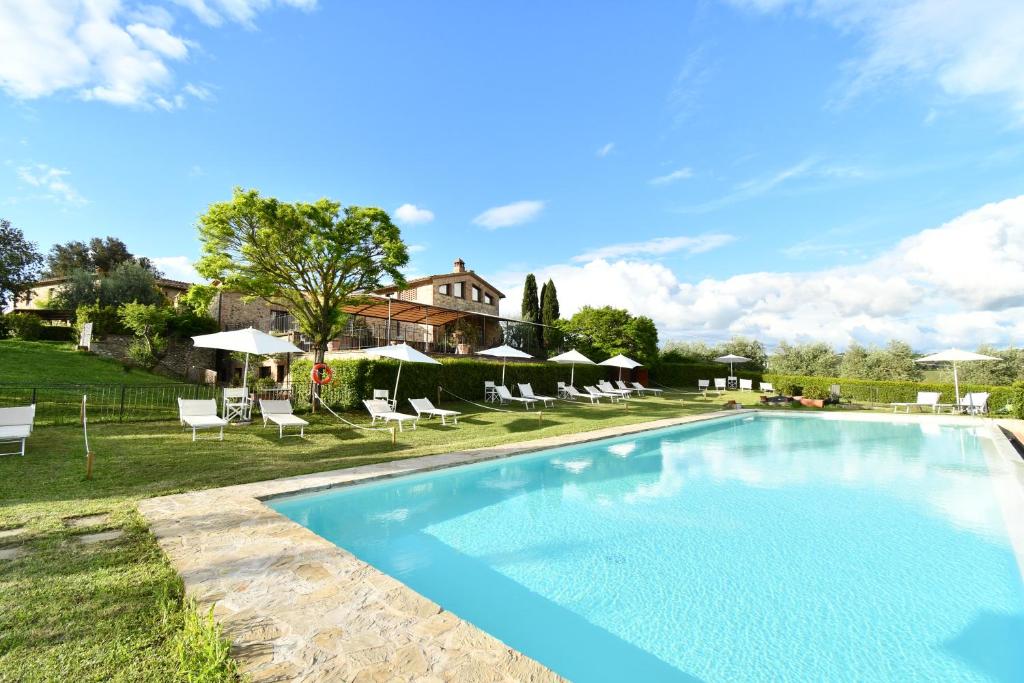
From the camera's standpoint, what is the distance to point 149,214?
715 inches

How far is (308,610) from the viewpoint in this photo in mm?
2988

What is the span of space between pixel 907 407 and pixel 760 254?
10.2 m

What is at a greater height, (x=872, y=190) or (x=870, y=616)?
(x=872, y=190)

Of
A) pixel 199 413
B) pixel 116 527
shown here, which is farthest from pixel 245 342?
pixel 116 527

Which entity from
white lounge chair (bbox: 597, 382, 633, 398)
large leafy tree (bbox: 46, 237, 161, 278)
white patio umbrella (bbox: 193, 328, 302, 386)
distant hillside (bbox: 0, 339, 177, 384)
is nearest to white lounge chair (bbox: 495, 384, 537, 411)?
white lounge chair (bbox: 597, 382, 633, 398)

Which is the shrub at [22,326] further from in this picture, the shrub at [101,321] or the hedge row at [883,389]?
the hedge row at [883,389]

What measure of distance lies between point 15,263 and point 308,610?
120ft

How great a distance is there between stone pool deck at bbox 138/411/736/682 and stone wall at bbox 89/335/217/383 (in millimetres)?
22364

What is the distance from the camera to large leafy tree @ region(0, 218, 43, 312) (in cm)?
2525

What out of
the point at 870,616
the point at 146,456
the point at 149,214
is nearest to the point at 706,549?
the point at 870,616

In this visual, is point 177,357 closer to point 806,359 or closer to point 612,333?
→ point 612,333

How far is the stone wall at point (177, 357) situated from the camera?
22.3m

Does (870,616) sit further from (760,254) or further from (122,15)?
(760,254)

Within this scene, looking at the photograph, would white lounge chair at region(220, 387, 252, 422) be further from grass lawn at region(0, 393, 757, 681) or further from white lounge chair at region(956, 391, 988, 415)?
white lounge chair at region(956, 391, 988, 415)
